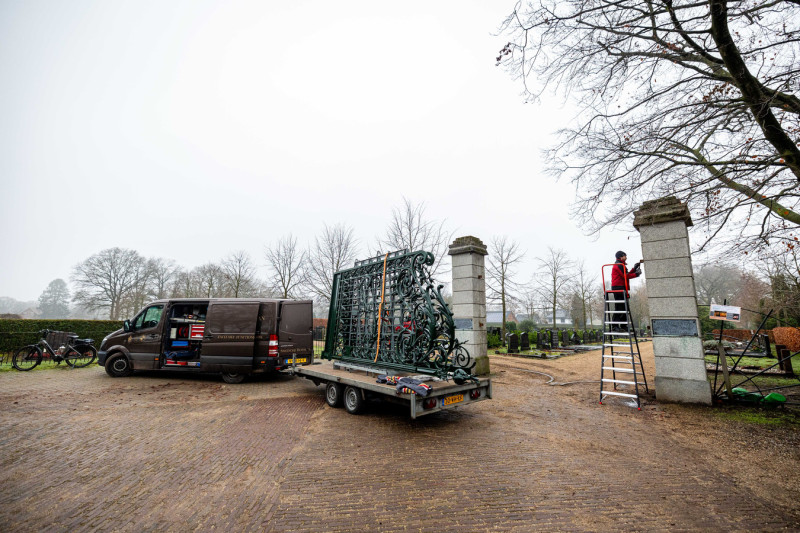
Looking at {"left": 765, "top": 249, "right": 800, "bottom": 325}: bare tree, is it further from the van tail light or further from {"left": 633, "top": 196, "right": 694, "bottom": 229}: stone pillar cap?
the van tail light

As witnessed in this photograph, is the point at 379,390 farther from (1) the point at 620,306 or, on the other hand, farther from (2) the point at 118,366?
(2) the point at 118,366

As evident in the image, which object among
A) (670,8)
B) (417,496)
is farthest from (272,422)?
(670,8)

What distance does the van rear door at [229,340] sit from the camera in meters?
9.25

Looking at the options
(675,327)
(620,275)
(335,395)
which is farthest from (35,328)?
(675,327)

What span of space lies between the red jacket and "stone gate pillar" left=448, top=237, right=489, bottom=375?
3.51m

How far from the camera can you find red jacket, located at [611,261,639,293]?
733cm

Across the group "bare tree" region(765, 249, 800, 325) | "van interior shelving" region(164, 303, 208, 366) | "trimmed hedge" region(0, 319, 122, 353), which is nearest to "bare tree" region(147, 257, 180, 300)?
"trimmed hedge" region(0, 319, 122, 353)

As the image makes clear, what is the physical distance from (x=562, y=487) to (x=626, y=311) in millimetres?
4939

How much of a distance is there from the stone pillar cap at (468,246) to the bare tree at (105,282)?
1597 inches

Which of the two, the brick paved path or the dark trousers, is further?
the dark trousers

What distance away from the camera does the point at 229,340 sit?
30.5 ft

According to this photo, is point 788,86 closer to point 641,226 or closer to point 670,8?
point 670,8

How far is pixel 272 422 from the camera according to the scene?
5906mm

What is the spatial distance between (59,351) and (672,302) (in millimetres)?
18696
